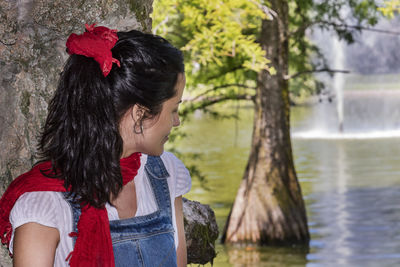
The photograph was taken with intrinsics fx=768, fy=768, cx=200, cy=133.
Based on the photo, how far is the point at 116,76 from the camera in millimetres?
2154

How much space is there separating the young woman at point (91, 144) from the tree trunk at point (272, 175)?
11102 mm

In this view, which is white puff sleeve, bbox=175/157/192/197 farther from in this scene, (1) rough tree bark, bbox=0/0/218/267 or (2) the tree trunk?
(2) the tree trunk

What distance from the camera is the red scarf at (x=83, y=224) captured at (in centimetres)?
218

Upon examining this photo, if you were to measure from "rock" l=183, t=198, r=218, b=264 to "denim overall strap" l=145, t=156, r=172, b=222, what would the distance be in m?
1.25

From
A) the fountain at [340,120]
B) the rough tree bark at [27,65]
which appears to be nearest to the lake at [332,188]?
the fountain at [340,120]

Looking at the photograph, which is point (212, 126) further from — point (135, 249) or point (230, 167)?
point (135, 249)

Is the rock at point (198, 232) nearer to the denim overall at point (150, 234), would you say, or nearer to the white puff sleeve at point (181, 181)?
the white puff sleeve at point (181, 181)

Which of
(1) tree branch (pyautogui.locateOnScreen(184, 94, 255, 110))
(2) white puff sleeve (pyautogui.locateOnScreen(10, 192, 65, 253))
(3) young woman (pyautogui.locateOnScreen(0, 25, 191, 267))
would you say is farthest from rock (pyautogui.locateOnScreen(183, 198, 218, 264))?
(1) tree branch (pyautogui.locateOnScreen(184, 94, 255, 110))

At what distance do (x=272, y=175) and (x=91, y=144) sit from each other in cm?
1143

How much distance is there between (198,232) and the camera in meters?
3.79

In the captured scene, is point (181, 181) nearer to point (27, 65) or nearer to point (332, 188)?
point (27, 65)

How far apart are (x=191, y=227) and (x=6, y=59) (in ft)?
4.44

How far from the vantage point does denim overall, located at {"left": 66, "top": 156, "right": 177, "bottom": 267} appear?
7.51ft

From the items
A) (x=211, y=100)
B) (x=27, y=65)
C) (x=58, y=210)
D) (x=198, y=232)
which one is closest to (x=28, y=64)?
(x=27, y=65)
